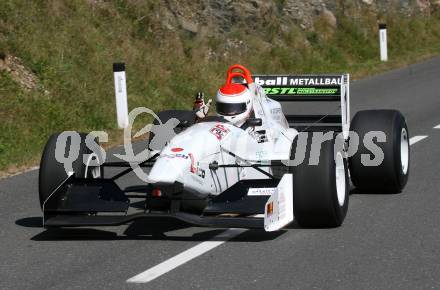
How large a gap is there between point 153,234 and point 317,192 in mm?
1510

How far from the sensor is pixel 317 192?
30.9 feet

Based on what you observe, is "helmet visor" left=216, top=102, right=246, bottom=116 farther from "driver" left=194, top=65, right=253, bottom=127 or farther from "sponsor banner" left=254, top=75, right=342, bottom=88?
"sponsor banner" left=254, top=75, right=342, bottom=88

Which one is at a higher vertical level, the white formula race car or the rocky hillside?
the rocky hillside

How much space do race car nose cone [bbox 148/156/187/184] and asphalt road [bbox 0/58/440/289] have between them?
0.56 metres

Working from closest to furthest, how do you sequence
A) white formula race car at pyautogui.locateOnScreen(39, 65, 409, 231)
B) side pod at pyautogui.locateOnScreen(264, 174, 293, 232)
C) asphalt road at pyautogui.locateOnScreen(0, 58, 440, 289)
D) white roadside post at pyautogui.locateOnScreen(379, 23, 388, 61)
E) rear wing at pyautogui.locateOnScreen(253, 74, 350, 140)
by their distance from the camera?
asphalt road at pyautogui.locateOnScreen(0, 58, 440, 289) → side pod at pyautogui.locateOnScreen(264, 174, 293, 232) → white formula race car at pyautogui.locateOnScreen(39, 65, 409, 231) → rear wing at pyautogui.locateOnScreen(253, 74, 350, 140) → white roadside post at pyautogui.locateOnScreen(379, 23, 388, 61)

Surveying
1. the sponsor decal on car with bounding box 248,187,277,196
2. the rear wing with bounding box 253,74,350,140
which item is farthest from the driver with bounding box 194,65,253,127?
the rear wing with bounding box 253,74,350,140

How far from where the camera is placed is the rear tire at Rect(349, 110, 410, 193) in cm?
1145

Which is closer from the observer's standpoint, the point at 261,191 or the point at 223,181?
the point at 261,191

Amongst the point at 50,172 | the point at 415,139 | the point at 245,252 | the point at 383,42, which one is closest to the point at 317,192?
the point at 245,252

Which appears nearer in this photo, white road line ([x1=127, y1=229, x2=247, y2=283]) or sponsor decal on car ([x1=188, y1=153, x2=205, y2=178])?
white road line ([x1=127, y1=229, x2=247, y2=283])

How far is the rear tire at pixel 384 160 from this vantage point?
11.5 meters

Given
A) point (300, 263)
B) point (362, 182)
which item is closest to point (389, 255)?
point (300, 263)

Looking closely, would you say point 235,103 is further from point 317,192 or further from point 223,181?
point 317,192

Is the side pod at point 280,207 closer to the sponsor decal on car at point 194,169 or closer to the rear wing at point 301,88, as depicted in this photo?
the sponsor decal on car at point 194,169
